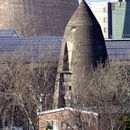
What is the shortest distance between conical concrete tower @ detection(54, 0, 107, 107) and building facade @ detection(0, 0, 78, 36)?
3953 cm

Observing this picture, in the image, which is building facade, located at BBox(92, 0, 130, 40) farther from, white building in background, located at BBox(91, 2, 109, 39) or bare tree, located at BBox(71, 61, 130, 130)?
bare tree, located at BBox(71, 61, 130, 130)

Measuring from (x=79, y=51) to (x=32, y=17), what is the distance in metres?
42.1

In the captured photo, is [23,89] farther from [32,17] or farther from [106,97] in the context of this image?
[32,17]

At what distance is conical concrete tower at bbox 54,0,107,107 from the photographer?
48844 mm

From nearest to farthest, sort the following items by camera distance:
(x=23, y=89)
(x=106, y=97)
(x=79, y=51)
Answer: (x=106, y=97) < (x=23, y=89) < (x=79, y=51)

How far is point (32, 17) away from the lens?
299ft

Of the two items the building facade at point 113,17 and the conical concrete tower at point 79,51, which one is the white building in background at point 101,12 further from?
the conical concrete tower at point 79,51

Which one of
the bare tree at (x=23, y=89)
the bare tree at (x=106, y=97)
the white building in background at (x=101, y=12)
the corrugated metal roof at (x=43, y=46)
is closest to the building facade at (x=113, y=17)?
the white building in background at (x=101, y=12)

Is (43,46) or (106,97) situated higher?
(43,46)

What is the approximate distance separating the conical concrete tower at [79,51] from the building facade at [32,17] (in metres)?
39.5

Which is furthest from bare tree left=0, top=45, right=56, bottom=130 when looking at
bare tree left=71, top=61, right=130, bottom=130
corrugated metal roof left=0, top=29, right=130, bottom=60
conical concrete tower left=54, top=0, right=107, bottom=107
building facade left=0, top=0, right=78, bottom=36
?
building facade left=0, top=0, right=78, bottom=36

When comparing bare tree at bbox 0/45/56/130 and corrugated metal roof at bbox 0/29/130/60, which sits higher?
corrugated metal roof at bbox 0/29/130/60

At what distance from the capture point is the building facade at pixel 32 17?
90.6 meters

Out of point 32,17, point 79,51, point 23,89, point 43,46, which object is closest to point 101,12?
point 32,17
